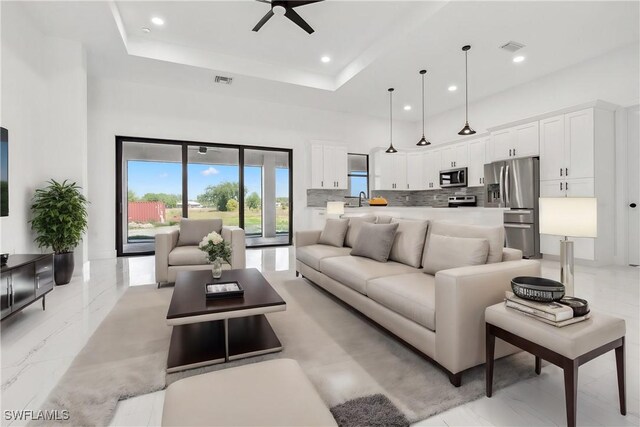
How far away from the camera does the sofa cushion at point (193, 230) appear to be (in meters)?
4.19

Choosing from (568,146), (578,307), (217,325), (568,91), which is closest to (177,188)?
(217,325)

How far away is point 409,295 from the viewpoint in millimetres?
2043

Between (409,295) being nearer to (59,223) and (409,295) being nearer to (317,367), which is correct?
(317,367)

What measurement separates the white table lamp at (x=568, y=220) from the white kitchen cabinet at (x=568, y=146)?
158 inches

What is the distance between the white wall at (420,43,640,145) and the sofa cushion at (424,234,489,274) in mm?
4731

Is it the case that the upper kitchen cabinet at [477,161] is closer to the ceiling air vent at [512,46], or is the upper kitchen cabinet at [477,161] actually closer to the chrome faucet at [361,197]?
the ceiling air vent at [512,46]

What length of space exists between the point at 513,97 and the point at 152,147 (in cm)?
787

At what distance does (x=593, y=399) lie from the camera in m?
1.64

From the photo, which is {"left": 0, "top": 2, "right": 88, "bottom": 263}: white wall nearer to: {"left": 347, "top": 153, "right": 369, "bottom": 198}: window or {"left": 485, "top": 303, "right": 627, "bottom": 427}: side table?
{"left": 485, "top": 303, "right": 627, "bottom": 427}: side table

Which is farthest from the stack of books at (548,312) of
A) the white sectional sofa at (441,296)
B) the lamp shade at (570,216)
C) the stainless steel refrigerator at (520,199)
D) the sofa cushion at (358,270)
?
the stainless steel refrigerator at (520,199)

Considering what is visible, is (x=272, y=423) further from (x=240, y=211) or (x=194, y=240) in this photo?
(x=240, y=211)

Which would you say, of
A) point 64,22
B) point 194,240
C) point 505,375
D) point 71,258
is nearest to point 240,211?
point 194,240

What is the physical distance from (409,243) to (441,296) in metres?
1.23

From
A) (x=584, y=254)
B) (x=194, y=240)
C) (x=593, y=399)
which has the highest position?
(x=194, y=240)
